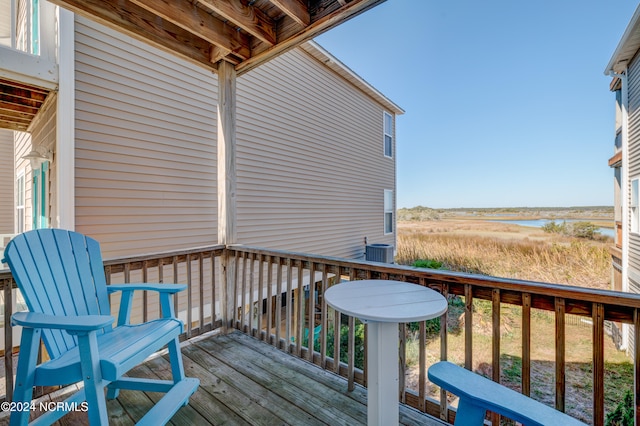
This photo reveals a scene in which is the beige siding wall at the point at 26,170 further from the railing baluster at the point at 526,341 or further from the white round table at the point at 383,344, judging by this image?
the railing baluster at the point at 526,341

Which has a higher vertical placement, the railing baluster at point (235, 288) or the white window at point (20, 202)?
the white window at point (20, 202)

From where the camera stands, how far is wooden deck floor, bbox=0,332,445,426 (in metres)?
1.72

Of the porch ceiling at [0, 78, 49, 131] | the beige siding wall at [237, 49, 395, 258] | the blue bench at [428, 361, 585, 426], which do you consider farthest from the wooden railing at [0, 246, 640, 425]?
the porch ceiling at [0, 78, 49, 131]

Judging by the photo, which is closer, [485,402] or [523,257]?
[485,402]

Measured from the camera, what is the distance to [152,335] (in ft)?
5.11

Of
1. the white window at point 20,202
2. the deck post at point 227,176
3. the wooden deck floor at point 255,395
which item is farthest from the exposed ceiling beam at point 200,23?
the white window at point 20,202

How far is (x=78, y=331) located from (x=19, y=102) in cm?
451

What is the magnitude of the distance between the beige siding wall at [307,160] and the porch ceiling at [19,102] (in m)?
2.61

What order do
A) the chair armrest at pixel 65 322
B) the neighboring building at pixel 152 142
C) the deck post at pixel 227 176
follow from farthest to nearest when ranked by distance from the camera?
the neighboring building at pixel 152 142 < the deck post at pixel 227 176 < the chair armrest at pixel 65 322

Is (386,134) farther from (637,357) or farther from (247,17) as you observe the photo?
(637,357)

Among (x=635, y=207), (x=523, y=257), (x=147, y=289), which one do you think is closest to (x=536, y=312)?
(x=635, y=207)

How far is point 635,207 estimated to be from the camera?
527 cm

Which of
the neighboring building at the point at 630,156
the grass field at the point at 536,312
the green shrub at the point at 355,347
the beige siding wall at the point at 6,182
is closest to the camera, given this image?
the grass field at the point at 536,312

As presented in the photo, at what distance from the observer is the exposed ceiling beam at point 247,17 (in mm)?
2006
